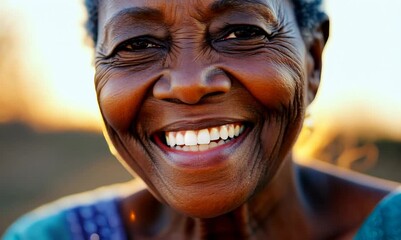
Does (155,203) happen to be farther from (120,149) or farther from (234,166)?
(234,166)

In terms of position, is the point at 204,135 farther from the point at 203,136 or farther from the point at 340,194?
the point at 340,194

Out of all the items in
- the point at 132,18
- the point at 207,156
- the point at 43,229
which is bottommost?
the point at 43,229

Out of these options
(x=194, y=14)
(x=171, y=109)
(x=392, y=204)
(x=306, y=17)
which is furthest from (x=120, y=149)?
(x=392, y=204)

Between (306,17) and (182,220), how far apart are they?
89 centimetres

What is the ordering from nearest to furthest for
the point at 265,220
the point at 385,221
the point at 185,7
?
the point at 185,7 < the point at 385,221 < the point at 265,220

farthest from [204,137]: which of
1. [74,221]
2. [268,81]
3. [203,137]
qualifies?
[74,221]

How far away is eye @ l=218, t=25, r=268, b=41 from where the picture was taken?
2.51 metres

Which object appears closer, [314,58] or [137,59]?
[137,59]

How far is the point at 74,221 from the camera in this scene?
3104 millimetres

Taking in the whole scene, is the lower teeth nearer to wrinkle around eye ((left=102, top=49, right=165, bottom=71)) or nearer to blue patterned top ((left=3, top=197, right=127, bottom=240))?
wrinkle around eye ((left=102, top=49, right=165, bottom=71))

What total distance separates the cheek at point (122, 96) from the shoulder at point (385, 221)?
91cm

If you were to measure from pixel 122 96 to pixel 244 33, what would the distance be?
43 cm

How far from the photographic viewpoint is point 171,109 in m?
2.45

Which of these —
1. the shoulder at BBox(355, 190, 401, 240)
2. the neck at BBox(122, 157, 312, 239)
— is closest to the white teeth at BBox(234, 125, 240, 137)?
the neck at BBox(122, 157, 312, 239)
